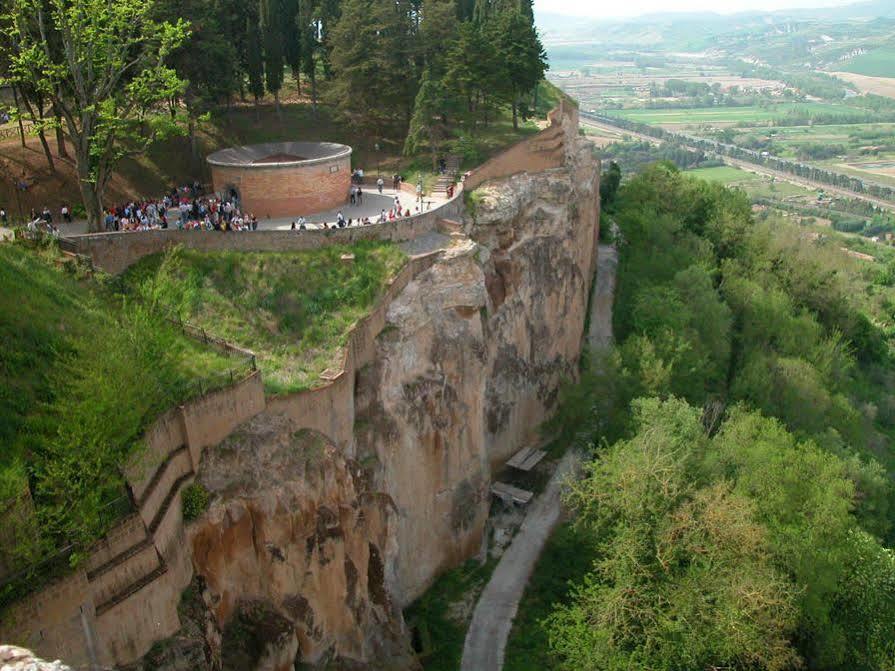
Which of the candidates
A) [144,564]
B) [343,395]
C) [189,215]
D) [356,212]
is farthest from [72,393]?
[356,212]

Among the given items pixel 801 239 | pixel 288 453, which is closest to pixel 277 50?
pixel 288 453

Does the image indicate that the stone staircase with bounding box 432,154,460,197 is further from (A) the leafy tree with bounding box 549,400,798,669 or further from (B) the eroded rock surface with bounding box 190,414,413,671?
(B) the eroded rock surface with bounding box 190,414,413,671

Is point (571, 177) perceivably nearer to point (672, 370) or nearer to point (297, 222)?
point (672, 370)

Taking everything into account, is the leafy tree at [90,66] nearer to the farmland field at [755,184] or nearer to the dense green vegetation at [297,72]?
the dense green vegetation at [297,72]

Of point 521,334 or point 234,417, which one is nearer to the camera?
point 234,417

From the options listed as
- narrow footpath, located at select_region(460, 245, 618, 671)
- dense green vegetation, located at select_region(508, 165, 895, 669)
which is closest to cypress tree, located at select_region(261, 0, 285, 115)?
dense green vegetation, located at select_region(508, 165, 895, 669)
